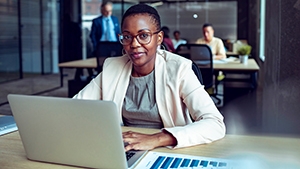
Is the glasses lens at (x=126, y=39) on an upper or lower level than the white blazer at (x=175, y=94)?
upper

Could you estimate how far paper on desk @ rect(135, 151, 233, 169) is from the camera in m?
1.02

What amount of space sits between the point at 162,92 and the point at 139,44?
218 mm

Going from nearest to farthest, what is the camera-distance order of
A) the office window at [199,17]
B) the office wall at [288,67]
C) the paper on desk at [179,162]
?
the paper on desk at [179,162]
the office wall at [288,67]
the office window at [199,17]

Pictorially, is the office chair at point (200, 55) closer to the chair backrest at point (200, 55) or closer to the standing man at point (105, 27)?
the chair backrest at point (200, 55)

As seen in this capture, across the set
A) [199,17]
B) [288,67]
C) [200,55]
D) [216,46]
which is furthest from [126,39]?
[199,17]

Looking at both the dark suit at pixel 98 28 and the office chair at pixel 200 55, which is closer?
the office chair at pixel 200 55

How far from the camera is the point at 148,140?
47.3 inches

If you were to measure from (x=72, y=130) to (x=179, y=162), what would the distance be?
1.07 ft

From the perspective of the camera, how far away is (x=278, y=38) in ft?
7.77

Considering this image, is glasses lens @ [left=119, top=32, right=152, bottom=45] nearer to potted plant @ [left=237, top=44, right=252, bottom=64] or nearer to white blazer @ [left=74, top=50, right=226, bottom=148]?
white blazer @ [left=74, top=50, right=226, bottom=148]

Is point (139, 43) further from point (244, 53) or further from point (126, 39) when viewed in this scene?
point (244, 53)

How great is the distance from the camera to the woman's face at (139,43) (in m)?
1.45

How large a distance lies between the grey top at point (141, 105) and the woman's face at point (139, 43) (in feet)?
0.28

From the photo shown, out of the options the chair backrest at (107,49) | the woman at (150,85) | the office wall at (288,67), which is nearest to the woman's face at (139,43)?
the woman at (150,85)
